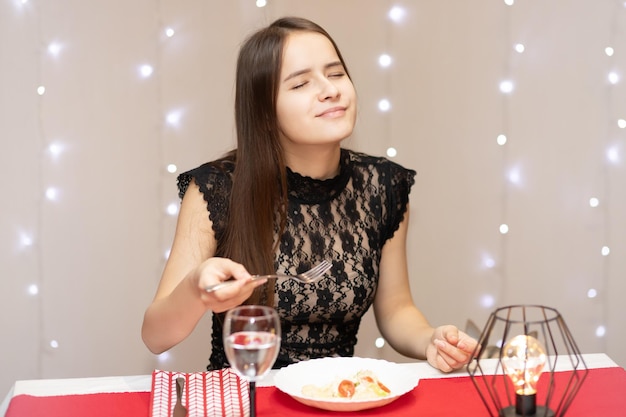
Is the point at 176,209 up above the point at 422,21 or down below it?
below

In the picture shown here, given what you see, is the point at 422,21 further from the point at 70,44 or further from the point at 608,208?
the point at 70,44

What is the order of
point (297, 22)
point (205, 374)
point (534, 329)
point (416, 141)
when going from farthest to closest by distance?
point (416, 141), point (297, 22), point (205, 374), point (534, 329)

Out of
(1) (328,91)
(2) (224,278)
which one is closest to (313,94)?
(1) (328,91)

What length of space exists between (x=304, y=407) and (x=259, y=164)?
708 millimetres

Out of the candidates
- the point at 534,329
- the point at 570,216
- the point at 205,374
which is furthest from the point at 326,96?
the point at 570,216

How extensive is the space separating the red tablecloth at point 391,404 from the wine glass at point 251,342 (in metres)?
0.27

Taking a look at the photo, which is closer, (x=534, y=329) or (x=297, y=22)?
(x=534, y=329)

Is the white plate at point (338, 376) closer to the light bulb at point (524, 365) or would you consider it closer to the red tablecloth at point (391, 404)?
the red tablecloth at point (391, 404)

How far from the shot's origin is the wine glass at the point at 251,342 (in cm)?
107

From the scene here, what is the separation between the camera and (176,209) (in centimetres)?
264

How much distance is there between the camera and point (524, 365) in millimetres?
1124

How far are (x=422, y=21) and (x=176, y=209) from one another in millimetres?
1017

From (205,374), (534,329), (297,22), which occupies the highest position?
(297,22)

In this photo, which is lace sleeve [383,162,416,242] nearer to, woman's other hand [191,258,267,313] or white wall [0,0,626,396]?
white wall [0,0,626,396]
